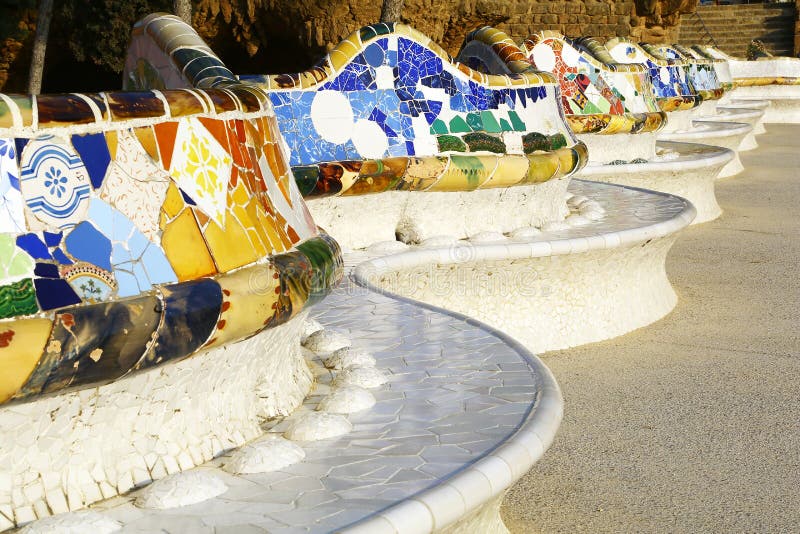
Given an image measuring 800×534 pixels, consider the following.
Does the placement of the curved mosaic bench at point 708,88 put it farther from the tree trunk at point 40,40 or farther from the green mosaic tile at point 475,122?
the tree trunk at point 40,40

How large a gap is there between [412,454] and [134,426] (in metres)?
0.61

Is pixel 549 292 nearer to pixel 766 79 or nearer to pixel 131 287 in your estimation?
pixel 131 287

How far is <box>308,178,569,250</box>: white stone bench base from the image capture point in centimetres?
472

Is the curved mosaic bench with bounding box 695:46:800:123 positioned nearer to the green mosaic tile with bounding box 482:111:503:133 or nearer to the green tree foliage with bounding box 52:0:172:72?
the green tree foliage with bounding box 52:0:172:72

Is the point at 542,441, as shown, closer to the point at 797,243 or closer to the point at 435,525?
the point at 435,525

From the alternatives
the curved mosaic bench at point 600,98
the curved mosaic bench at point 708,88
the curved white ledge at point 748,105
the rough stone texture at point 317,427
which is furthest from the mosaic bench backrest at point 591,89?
the curved white ledge at point 748,105

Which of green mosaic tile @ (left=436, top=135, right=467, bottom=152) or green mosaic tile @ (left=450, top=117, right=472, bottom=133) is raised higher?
green mosaic tile @ (left=450, top=117, right=472, bottom=133)

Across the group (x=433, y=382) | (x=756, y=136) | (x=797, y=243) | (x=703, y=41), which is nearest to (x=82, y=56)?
(x=756, y=136)

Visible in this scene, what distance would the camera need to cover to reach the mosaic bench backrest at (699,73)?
11.9 meters

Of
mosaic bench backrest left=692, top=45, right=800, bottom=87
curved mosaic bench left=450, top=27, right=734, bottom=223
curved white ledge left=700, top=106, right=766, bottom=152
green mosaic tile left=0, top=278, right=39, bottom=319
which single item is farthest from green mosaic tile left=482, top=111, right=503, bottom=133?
mosaic bench backrest left=692, top=45, right=800, bottom=87

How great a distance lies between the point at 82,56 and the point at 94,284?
1555cm

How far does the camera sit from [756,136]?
15867 millimetres

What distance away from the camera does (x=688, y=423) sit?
152 inches

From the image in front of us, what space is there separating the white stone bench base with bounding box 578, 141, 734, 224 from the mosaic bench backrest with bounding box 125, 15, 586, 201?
2.14 m
